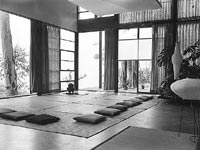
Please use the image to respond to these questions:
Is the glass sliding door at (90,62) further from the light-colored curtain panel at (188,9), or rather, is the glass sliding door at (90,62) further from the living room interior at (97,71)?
the light-colored curtain panel at (188,9)

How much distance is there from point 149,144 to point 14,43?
22.6 feet

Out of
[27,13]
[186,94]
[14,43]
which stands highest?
[27,13]

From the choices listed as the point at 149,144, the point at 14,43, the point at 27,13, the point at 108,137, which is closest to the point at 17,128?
the point at 108,137

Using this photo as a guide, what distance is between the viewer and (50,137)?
2805 mm

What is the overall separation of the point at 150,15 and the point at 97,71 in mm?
4167

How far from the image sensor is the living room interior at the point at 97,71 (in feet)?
10.2

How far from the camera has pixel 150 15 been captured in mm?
8156

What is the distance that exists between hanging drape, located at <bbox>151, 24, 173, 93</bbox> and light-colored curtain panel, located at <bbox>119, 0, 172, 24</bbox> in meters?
0.36

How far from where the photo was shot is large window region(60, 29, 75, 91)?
8980mm

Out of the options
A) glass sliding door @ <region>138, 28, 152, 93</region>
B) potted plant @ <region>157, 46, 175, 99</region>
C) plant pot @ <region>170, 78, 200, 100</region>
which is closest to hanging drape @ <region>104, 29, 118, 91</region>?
glass sliding door @ <region>138, 28, 152, 93</region>

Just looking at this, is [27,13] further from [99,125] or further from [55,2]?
[99,125]

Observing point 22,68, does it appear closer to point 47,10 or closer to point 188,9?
point 47,10

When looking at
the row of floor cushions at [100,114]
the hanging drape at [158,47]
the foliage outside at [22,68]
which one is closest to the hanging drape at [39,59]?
the foliage outside at [22,68]

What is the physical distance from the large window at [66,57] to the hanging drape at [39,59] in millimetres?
1047
